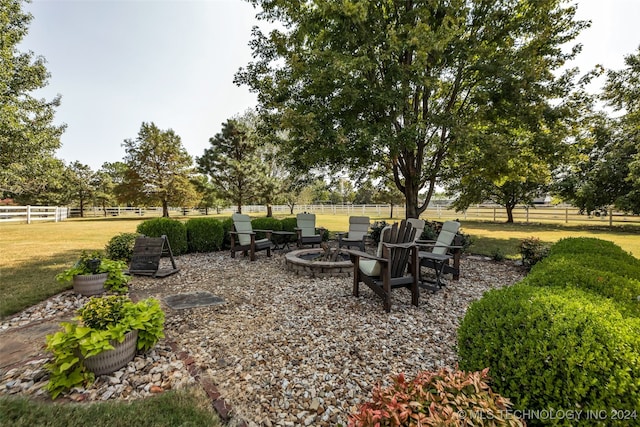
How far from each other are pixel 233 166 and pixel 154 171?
11.2 metres

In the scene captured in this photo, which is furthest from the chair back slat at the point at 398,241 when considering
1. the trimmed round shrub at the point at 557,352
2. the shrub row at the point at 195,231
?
the shrub row at the point at 195,231

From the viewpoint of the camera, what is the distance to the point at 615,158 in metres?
14.1

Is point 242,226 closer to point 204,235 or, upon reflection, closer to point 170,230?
point 204,235

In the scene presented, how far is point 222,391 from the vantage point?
2125 mm

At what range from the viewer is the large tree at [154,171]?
1014 inches

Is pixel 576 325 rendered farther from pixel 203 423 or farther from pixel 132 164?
pixel 132 164

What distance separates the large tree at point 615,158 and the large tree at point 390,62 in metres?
7.27

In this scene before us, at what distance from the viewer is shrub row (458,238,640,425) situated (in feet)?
3.99

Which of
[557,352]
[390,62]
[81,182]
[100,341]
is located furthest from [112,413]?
[81,182]

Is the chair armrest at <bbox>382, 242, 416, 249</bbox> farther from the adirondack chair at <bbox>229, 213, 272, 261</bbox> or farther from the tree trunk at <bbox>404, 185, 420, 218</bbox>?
the tree trunk at <bbox>404, 185, 420, 218</bbox>

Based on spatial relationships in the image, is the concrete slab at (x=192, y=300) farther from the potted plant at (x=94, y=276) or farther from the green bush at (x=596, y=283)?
the green bush at (x=596, y=283)

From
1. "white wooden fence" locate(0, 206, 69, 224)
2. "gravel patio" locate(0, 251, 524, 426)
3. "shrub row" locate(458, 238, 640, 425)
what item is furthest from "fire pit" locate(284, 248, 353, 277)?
"white wooden fence" locate(0, 206, 69, 224)

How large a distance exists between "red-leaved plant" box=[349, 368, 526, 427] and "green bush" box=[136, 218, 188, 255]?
7.32 meters

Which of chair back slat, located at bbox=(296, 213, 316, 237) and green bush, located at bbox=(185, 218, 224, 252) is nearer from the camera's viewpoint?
green bush, located at bbox=(185, 218, 224, 252)
